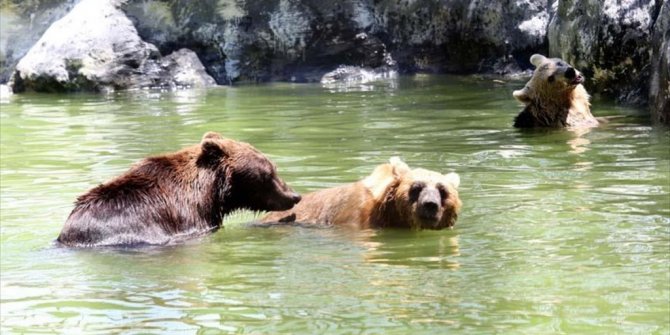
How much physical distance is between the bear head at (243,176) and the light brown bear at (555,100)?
19.0 ft

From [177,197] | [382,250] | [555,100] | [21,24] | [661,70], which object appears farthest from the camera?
[21,24]

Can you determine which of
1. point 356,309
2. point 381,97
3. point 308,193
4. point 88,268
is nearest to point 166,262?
point 88,268

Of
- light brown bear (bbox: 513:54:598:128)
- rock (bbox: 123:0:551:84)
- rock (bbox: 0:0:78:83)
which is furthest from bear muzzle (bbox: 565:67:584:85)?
rock (bbox: 0:0:78:83)

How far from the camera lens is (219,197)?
9016mm

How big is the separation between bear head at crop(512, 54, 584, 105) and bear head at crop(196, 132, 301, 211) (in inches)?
248

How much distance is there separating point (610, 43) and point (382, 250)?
31.7 ft

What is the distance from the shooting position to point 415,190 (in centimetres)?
875

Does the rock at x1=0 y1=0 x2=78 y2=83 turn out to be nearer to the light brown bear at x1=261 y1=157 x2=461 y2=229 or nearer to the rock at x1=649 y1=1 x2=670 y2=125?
the rock at x1=649 y1=1 x2=670 y2=125

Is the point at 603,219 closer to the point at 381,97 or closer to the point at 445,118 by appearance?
the point at 445,118

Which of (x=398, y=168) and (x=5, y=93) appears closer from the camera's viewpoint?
(x=398, y=168)

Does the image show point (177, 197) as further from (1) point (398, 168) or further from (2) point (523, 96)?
(2) point (523, 96)

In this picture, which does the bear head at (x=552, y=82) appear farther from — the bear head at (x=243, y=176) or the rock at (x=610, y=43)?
the bear head at (x=243, y=176)

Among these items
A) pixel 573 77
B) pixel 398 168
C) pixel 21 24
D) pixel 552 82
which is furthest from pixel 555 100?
pixel 21 24

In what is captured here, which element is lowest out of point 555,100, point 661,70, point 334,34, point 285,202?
point 285,202
